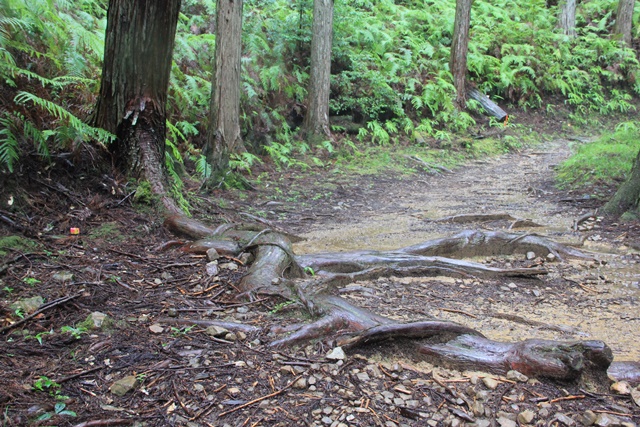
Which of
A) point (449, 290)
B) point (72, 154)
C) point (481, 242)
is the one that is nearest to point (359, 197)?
point (481, 242)

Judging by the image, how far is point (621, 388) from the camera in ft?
8.14

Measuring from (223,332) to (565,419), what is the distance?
196 centimetres

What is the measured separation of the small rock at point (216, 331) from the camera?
2.87m

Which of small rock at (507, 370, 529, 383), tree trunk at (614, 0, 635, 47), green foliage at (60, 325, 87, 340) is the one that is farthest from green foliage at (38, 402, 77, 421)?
tree trunk at (614, 0, 635, 47)

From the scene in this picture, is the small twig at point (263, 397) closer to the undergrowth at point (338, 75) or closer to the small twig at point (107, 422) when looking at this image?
the small twig at point (107, 422)

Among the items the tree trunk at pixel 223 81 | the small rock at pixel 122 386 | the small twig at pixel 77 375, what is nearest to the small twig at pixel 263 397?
the small rock at pixel 122 386

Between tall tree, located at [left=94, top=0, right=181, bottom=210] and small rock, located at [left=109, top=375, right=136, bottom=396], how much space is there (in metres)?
2.87

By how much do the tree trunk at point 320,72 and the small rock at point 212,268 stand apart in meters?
8.13

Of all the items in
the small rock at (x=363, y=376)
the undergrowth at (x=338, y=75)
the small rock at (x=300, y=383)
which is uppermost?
the undergrowth at (x=338, y=75)

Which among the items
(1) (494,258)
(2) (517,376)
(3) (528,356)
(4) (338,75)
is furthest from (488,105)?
(2) (517,376)

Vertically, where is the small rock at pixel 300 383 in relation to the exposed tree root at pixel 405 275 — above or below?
below

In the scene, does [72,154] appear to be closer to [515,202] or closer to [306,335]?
[306,335]

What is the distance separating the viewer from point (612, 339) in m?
3.61

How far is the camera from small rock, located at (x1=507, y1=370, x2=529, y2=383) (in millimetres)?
2559
